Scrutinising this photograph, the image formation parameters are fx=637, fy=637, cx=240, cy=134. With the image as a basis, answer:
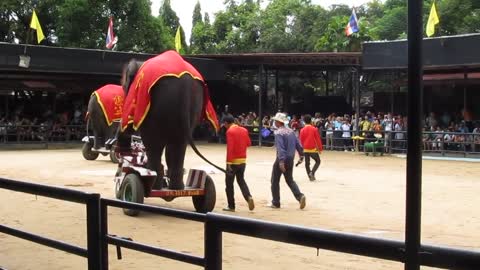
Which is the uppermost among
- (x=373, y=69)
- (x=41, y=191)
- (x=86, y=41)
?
(x=86, y=41)

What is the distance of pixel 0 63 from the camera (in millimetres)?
24484

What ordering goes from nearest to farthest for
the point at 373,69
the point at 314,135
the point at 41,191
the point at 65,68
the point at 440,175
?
the point at 41,191 → the point at 314,135 → the point at 440,175 → the point at 373,69 → the point at 65,68

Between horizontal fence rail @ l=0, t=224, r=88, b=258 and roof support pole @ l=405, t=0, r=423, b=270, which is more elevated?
roof support pole @ l=405, t=0, r=423, b=270

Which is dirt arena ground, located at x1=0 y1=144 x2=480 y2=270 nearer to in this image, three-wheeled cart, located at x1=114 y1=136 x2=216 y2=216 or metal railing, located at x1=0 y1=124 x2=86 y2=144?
three-wheeled cart, located at x1=114 y1=136 x2=216 y2=216

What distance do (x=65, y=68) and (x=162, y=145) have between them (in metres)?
18.0

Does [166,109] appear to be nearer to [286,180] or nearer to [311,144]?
[286,180]

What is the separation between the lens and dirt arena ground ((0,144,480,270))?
5.87 m

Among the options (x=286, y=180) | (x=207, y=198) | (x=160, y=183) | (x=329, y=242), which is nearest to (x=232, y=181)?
(x=207, y=198)

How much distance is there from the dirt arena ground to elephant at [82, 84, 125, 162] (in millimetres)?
802

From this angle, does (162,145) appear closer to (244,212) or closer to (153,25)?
(244,212)

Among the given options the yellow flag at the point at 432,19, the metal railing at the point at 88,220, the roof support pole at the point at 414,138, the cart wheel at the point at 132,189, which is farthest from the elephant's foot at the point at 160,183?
the yellow flag at the point at 432,19

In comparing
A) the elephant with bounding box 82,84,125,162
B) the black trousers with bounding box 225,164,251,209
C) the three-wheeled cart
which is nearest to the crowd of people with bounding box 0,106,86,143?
the elephant with bounding box 82,84,125,162

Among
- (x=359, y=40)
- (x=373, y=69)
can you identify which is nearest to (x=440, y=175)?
(x=373, y=69)

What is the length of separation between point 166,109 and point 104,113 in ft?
32.4
